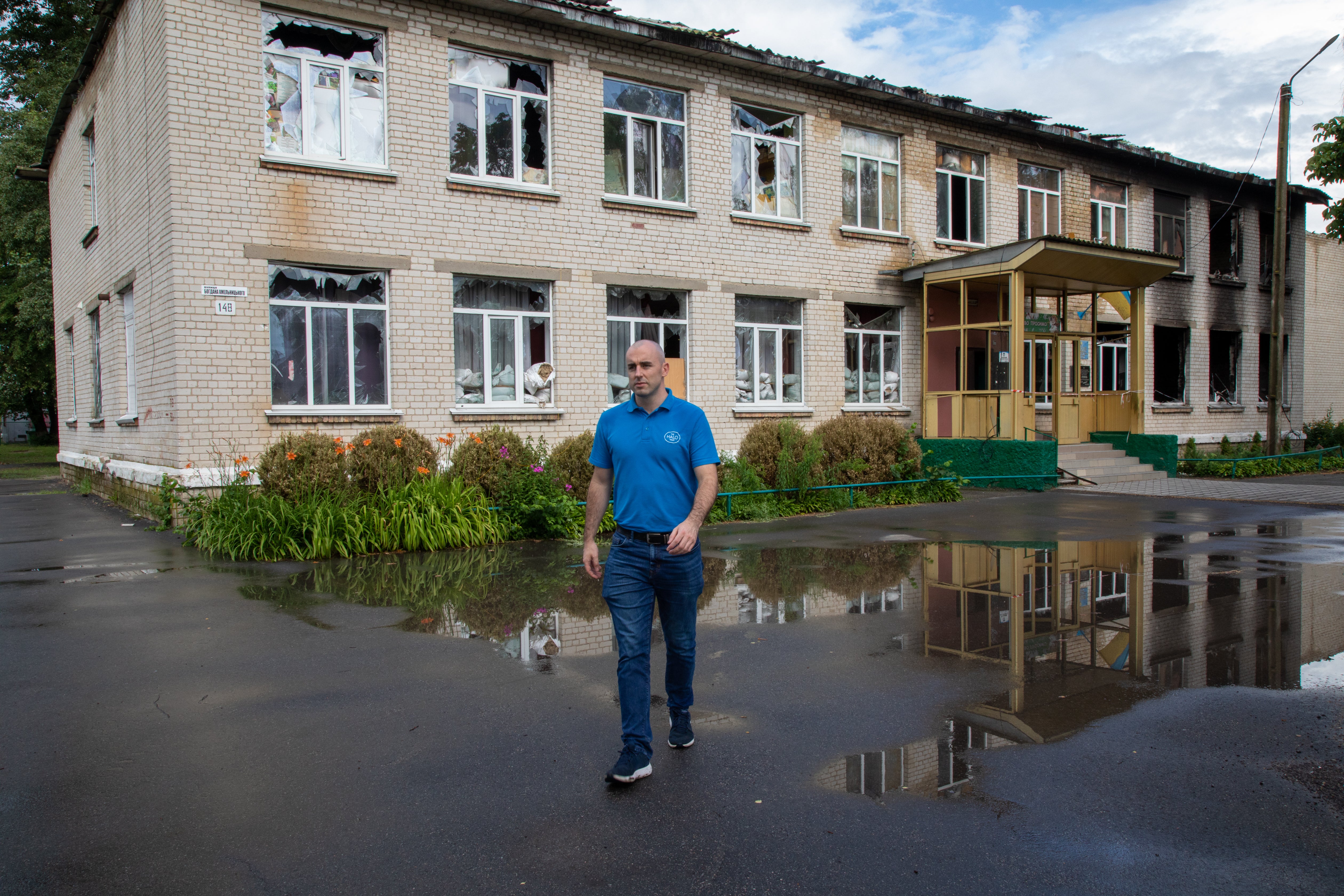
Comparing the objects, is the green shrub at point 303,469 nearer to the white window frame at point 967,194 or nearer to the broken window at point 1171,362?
the white window frame at point 967,194

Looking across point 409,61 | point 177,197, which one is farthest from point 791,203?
point 177,197

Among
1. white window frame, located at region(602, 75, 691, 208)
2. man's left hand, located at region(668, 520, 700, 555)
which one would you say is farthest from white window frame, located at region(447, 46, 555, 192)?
man's left hand, located at region(668, 520, 700, 555)

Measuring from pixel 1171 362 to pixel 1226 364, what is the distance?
103 inches

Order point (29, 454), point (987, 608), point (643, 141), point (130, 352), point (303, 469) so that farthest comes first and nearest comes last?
point (29, 454) → point (643, 141) → point (130, 352) → point (303, 469) → point (987, 608)

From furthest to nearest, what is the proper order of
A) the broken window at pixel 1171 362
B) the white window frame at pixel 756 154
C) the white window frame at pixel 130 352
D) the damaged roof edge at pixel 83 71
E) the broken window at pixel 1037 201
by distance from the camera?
the broken window at pixel 1171 362
the broken window at pixel 1037 201
the white window frame at pixel 756 154
the white window frame at pixel 130 352
the damaged roof edge at pixel 83 71

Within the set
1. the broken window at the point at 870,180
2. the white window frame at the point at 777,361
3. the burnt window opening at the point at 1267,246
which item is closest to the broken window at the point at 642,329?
the white window frame at the point at 777,361

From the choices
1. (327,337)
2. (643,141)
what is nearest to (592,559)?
(327,337)

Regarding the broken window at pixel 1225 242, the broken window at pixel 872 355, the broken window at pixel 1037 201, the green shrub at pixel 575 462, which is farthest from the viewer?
the broken window at pixel 1225 242

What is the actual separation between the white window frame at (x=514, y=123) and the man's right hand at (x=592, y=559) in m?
10.1

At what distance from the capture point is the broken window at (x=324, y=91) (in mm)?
12109

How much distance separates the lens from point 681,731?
4.44m

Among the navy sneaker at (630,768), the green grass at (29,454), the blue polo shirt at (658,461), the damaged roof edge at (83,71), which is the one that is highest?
the damaged roof edge at (83,71)

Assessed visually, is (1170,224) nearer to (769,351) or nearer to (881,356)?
(881,356)

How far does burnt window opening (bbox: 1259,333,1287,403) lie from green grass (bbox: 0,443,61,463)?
3348cm
